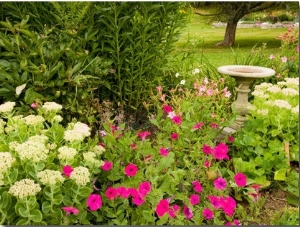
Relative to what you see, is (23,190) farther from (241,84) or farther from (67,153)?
(241,84)

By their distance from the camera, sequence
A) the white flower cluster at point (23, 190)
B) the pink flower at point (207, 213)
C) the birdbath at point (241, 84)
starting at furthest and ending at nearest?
the birdbath at point (241, 84), the pink flower at point (207, 213), the white flower cluster at point (23, 190)

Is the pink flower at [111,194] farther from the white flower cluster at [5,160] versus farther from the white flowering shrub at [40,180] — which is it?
the white flower cluster at [5,160]

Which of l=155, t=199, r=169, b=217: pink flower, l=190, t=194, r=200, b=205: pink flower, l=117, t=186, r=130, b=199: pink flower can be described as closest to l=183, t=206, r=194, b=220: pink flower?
l=190, t=194, r=200, b=205: pink flower

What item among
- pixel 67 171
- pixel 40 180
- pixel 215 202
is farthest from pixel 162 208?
pixel 40 180

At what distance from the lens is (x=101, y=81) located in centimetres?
390

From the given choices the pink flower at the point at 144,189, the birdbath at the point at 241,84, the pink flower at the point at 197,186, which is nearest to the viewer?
the pink flower at the point at 144,189

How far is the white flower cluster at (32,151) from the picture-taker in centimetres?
229

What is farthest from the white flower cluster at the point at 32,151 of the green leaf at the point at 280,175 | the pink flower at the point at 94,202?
the green leaf at the point at 280,175

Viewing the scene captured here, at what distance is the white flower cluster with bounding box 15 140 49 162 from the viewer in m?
2.29

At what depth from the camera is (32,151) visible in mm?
2289

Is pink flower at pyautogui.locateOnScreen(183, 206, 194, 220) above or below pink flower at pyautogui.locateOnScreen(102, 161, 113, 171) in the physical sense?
below

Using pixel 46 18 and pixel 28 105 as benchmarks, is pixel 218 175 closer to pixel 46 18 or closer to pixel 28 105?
pixel 28 105

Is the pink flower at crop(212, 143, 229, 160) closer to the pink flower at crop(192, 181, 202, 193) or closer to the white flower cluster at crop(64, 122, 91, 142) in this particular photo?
the pink flower at crop(192, 181, 202, 193)

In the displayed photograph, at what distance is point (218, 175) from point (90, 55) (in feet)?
5.31
